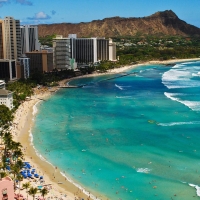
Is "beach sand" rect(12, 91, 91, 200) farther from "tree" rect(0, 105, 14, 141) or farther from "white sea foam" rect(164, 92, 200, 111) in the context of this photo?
"white sea foam" rect(164, 92, 200, 111)

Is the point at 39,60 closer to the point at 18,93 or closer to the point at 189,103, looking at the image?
the point at 18,93

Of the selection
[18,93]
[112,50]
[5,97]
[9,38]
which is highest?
[9,38]

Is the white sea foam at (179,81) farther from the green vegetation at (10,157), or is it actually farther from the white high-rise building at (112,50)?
the green vegetation at (10,157)

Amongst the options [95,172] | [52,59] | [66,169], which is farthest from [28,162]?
[52,59]

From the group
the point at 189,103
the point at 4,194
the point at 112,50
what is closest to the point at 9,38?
the point at 189,103

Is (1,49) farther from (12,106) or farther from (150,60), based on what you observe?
(150,60)

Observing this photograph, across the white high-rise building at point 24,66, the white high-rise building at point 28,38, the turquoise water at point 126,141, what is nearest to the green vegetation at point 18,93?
the turquoise water at point 126,141

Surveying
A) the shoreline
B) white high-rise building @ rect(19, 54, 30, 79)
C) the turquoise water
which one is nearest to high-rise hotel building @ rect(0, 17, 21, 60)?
white high-rise building @ rect(19, 54, 30, 79)
